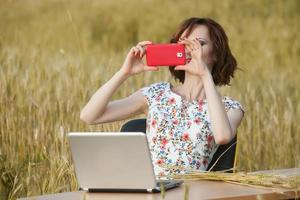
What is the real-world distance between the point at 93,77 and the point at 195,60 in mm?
2286

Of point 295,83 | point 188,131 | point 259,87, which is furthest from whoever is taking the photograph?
point 295,83

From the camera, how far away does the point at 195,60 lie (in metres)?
3.78

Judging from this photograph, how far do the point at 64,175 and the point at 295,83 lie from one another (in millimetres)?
4277

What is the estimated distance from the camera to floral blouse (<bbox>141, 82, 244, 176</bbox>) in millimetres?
3973

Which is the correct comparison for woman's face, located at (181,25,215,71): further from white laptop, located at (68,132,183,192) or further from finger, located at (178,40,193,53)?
white laptop, located at (68,132,183,192)

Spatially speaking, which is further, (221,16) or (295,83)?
(221,16)

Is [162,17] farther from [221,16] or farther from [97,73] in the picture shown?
[97,73]

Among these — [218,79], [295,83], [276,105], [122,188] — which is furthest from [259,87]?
[122,188]

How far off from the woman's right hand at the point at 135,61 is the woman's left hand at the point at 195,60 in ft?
0.47

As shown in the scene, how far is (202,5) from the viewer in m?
10.8

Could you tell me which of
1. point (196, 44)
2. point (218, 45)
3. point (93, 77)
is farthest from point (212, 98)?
point (93, 77)

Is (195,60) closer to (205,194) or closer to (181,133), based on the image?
(181,133)

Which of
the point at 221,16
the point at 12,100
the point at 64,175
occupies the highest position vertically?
the point at 221,16

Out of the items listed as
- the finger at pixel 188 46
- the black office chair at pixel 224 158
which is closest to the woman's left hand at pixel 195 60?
the finger at pixel 188 46
